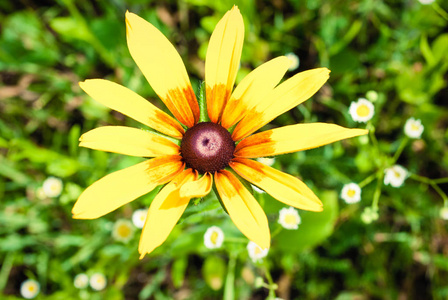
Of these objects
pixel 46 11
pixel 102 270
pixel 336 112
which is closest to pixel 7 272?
pixel 102 270

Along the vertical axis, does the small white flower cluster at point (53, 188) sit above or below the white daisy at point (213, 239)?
above

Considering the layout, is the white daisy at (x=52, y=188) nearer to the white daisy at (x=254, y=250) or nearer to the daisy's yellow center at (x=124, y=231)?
the daisy's yellow center at (x=124, y=231)

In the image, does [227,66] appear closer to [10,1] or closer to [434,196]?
[434,196]

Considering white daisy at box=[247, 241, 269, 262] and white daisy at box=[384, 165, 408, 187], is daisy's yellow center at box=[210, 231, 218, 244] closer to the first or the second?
white daisy at box=[247, 241, 269, 262]

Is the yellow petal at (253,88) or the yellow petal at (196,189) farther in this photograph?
the yellow petal at (253,88)

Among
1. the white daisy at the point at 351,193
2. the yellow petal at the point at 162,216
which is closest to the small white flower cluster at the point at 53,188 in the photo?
the yellow petal at the point at 162,216

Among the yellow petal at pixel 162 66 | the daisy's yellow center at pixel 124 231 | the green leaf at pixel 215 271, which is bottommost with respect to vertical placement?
the green leaf at pixel 215 271
